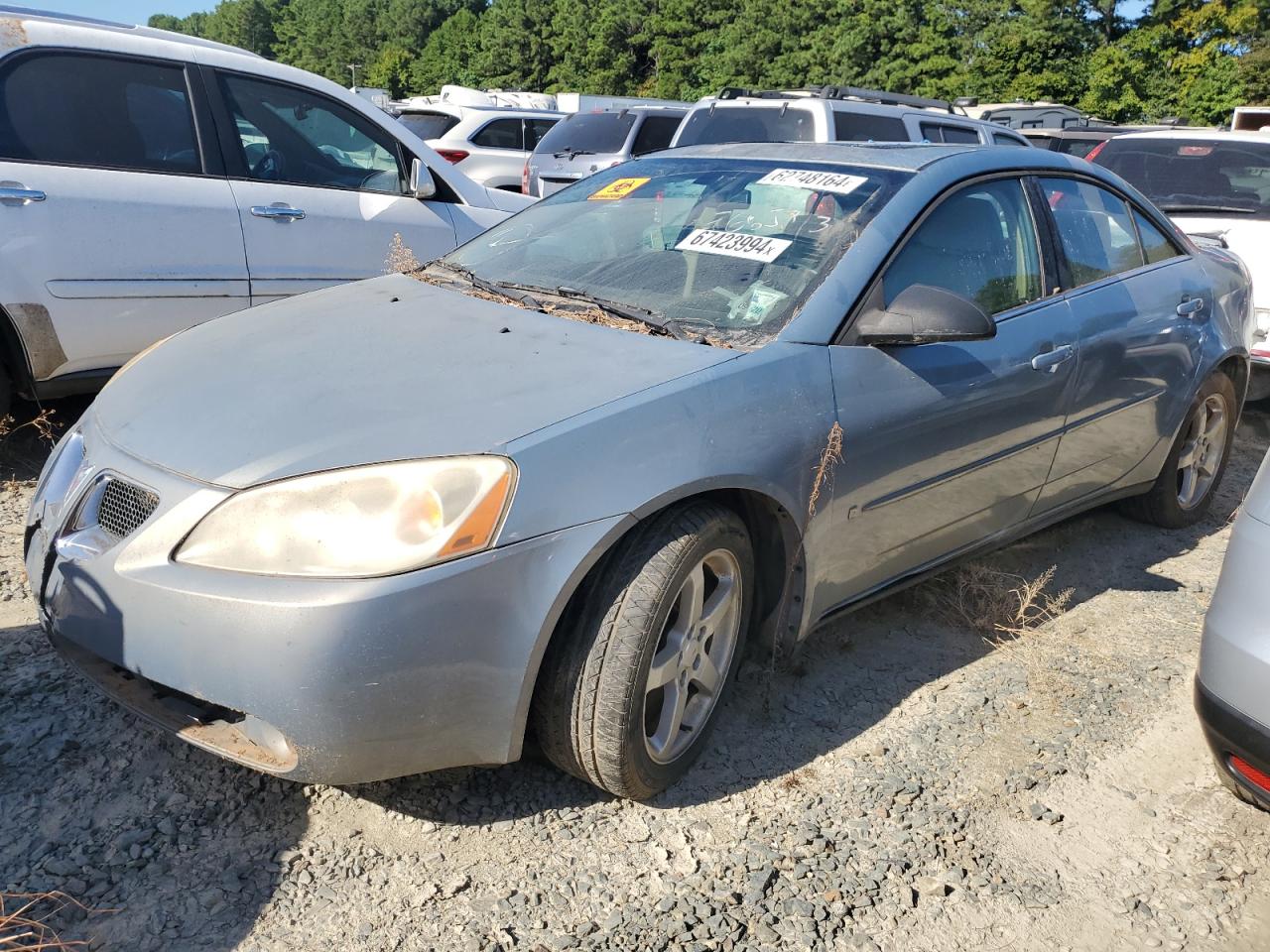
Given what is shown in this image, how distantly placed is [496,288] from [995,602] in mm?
1985

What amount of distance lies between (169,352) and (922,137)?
7.86m

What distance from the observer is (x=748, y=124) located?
9.39 m

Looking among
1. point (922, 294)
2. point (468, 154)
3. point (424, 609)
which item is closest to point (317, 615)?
point (424, 609)

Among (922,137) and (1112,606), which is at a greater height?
(922,137)

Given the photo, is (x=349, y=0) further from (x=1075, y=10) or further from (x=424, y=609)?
(x=424, y=609)

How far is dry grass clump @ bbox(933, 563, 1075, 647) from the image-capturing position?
3652 millimetres

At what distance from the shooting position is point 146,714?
2281 mm

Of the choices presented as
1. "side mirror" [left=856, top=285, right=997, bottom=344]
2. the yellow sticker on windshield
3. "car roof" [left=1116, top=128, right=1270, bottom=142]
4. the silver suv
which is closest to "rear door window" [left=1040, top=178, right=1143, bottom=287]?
"side mirror" [left=856, top=285, right=997, bottom=344]

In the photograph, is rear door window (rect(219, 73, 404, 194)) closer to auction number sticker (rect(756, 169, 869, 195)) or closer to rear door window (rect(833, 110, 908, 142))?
A: auction number sticker (rect(756, 169, 869, 195))

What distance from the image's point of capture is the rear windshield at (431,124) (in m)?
15.0

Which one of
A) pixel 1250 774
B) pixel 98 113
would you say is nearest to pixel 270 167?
pixel 98 113

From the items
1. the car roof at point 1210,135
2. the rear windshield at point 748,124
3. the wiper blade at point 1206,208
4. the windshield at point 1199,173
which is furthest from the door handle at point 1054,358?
the rear windshield at point 748,124

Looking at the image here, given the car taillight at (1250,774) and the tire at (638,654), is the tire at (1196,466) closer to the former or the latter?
the car taillight at (1250,774)

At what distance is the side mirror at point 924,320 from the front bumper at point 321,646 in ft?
3.44
